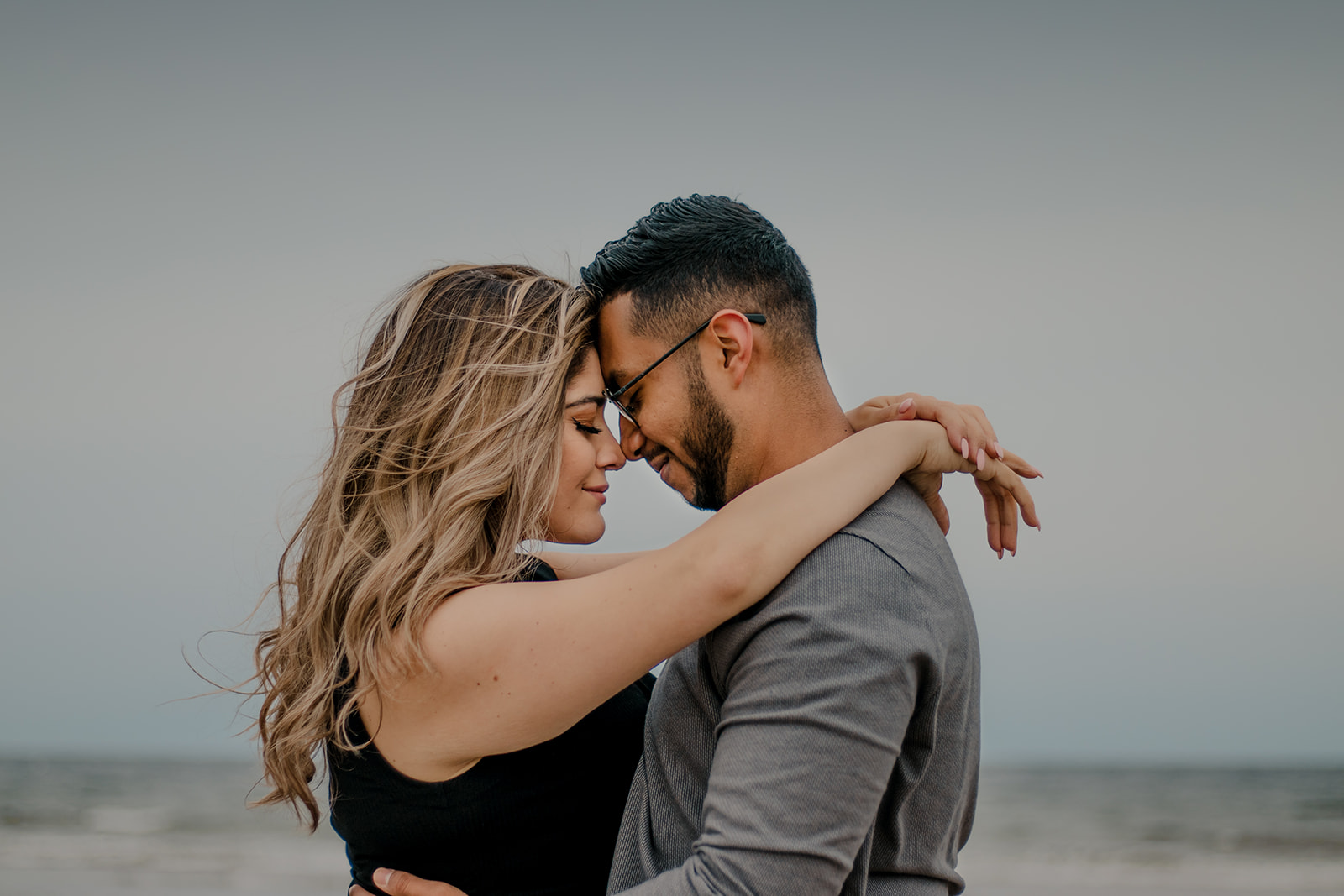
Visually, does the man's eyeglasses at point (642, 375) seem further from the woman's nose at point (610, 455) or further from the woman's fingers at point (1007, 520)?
the woman's fingers at point (1007, 520)

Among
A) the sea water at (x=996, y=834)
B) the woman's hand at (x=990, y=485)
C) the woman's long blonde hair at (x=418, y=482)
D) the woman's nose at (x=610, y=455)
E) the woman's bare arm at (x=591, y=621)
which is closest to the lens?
the woman's bare arm at (x=591, y=621)

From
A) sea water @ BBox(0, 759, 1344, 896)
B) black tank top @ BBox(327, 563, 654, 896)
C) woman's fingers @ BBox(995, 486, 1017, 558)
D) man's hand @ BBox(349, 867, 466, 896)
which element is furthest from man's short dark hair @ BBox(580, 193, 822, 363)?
sea water @ BBox(0, 759, 1344, 896)

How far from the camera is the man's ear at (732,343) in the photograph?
187 cm

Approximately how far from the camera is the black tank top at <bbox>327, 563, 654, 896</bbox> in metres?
1.73

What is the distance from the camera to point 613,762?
1.94m

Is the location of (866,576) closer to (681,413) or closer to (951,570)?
(951,570)

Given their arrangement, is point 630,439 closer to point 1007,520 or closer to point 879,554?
point 879,554

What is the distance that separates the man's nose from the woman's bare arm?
55cm

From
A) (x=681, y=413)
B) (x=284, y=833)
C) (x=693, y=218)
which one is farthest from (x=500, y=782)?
(x=284, y=833)

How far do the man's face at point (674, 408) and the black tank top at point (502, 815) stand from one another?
0.54 m

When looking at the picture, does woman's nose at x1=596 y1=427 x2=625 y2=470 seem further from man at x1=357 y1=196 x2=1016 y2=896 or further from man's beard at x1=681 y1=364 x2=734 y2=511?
man's beard at x1=681 y1=364 x2=734 y2=511

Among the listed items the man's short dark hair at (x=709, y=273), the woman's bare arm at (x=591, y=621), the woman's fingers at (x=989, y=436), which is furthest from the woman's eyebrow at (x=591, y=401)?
the woman's fingers at (x=989, y=436)

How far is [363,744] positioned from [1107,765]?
44.1ft

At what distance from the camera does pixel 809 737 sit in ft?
4.35
